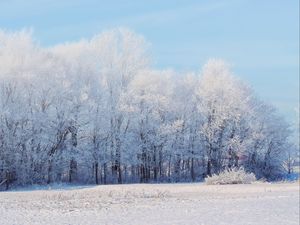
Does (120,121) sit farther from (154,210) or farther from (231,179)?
(154,210)

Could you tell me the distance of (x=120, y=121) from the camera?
56469 mm

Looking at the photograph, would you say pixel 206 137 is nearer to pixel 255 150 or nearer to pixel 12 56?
pixel 255 150

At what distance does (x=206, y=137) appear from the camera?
60.3 meters

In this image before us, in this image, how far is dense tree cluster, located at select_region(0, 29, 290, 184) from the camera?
4838 centimetres

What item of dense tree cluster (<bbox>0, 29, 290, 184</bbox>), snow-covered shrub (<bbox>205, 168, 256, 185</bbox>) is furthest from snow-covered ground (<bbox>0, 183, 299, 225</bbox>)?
dense tree cluster (<bbox>0, 29, 290, 184</bbox>)

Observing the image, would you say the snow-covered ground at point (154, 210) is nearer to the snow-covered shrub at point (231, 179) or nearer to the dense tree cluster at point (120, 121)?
the snow-covered shrub at point (231, 179)

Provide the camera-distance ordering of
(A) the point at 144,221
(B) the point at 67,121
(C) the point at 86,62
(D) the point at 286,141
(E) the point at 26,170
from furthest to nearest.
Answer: (D) the point at 286,141, (C) the point at 86,62, (B) the point at 67,121, (E) the point at 26,170, (A) the point at 144,221

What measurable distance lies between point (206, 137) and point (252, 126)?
5.73 meters

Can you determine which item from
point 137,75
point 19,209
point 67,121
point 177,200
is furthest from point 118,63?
point 19,209

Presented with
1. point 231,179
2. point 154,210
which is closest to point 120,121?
point 231,179

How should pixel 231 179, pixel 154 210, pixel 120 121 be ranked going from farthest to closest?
Answer: pixel 120 121, pixel 231 179, pixel 154 210

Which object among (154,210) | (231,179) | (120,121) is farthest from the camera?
(120,121)

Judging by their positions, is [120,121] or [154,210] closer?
[154,210]

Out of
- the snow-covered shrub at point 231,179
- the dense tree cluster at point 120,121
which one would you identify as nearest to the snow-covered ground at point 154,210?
the snow-covered shrub at point 231,179
